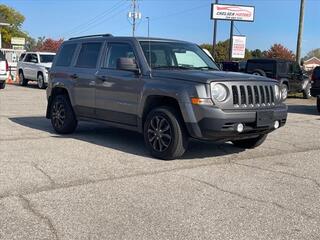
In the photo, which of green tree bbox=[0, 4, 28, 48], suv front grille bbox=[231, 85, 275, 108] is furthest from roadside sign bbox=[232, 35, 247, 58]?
green tree bbox=[0, 4, 28, 48]

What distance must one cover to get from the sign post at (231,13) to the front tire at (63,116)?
83.4 feet

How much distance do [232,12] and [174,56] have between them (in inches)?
1065

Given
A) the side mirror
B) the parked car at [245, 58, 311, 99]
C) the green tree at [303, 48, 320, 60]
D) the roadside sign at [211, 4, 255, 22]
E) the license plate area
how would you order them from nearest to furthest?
the license plate area, the side mirror, the parked car at [245, 58, 311, 99], the roadside sign at [211, 4, 255, 22], the green tree at [303, 48, 320, 60]

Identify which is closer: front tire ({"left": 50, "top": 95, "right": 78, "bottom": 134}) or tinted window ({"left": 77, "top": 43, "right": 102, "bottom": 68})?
tinted window ({"left": 77, "top": 43, "right": 102, "bottom": 68})

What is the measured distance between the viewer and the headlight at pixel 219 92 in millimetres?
Answer: 6656

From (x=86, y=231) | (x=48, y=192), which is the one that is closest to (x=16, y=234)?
(x=86, y=231)

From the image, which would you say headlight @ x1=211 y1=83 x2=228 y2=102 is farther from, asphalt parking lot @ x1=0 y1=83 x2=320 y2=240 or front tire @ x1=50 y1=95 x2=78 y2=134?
front tire @ x1=50 y1=95 x2=78 y2=134

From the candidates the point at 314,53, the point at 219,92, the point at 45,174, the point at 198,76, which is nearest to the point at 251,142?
the point at 219,92

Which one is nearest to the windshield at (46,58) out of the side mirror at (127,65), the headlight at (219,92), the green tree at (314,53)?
the side mirror at (127,65)

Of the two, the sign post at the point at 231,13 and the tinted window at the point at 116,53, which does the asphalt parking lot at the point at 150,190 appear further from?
the sign post at the point at 231,13

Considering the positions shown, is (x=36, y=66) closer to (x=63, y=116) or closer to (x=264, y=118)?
(x=63, y=116)

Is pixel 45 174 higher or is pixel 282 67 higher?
pixel 282 67

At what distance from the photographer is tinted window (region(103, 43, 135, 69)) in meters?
7.96

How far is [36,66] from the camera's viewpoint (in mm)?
23766
